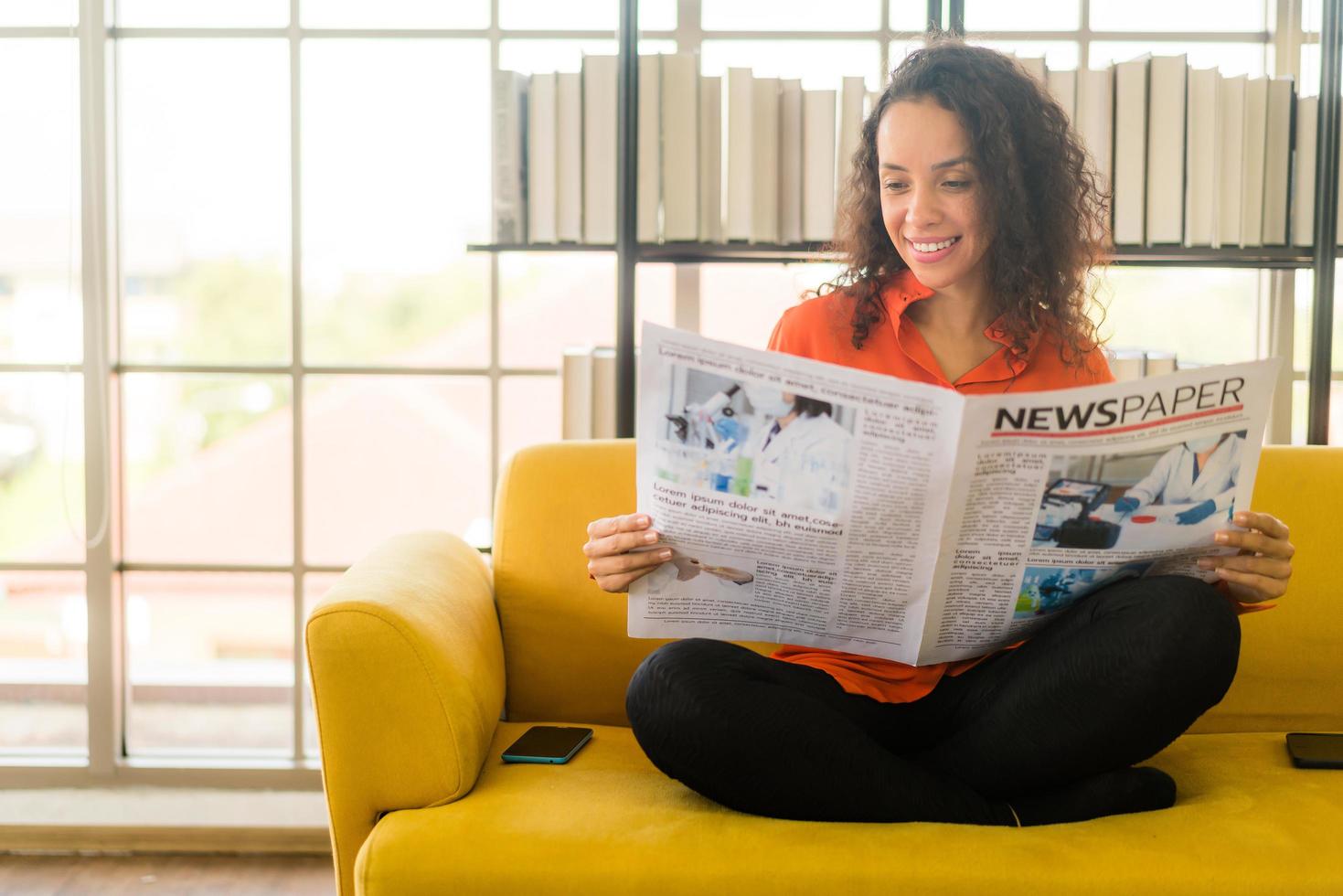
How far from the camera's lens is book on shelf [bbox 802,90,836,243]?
191 centimetres

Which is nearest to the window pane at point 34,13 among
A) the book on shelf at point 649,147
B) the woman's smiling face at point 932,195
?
the book on shelf at point 649,147

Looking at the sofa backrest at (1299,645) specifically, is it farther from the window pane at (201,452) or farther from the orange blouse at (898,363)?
the window pane at (201,452)

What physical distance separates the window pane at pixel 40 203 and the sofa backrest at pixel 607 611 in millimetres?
1156

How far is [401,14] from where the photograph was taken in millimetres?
2316

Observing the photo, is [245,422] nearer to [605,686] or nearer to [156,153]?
[156,153]

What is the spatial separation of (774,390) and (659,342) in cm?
13

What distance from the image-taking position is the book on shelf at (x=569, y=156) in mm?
1915

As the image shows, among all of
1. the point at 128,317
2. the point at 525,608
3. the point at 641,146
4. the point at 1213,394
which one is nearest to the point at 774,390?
the point at 1213,394

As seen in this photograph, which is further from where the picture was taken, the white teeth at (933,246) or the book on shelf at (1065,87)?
the book on shelf at (1065,87)

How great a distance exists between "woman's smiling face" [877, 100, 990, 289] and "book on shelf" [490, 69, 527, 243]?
2.29ft

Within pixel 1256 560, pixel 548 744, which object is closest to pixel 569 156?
pixel 548 744

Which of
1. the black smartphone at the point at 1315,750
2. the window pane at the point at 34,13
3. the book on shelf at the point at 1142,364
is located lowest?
the black smartphone at the point at 1315,750

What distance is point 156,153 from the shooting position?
92.0 inches

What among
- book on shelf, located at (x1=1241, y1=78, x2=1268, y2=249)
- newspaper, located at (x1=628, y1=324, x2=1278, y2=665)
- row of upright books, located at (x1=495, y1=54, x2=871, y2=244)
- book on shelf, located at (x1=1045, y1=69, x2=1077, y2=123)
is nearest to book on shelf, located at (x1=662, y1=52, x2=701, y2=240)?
row of upright books, located at (x1=495, y1=54, x2=871, y2=244)
